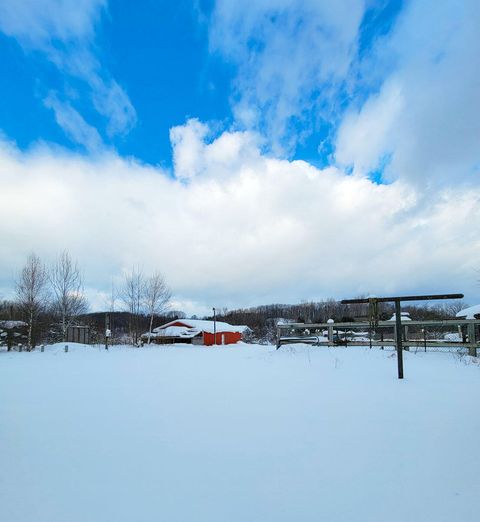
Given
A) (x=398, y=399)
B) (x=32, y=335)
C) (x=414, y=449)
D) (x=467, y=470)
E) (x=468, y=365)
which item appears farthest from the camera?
(x=32, y=335)

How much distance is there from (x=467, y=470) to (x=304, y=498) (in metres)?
1.68

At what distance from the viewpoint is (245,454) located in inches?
154

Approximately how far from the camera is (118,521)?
2672 millimetres

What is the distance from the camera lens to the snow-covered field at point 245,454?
2.86 metres

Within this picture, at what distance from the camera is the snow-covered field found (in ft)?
9.37

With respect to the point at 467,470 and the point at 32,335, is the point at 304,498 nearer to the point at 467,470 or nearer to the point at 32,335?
the point at 467,470

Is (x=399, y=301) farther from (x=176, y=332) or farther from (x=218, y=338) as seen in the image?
(x=176, y=332)

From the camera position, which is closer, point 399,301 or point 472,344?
point 399,301

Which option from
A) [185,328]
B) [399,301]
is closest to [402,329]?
[399,301]

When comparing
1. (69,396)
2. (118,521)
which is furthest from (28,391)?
(118,521)

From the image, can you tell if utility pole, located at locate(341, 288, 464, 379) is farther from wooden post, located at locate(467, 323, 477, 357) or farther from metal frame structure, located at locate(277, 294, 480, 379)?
wooden post, located at locate(467, 323, 477, 357)

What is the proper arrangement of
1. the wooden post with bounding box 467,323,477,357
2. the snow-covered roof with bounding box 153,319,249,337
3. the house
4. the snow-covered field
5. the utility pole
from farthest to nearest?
the snow-covered roof with bounding box 153,319,249,337 < the house < the wooden post with bounding box 467,323,477,357 < the utility pole < the snow-covered field

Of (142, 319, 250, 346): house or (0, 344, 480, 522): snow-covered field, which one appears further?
(142, 319, 250, 346): house

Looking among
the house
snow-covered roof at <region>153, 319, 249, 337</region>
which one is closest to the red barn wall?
the house
